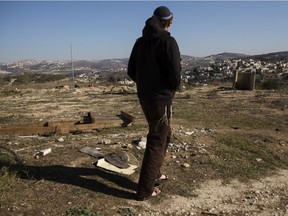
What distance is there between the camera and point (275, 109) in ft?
35.4

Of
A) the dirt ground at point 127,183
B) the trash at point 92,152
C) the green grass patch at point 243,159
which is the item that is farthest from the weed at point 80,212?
the green grass patch at point 243,159

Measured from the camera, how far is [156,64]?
3746 mm

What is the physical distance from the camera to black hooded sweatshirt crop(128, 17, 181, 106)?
365 cm

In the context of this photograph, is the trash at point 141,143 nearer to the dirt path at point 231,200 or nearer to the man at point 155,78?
the dirt path at point 231,200

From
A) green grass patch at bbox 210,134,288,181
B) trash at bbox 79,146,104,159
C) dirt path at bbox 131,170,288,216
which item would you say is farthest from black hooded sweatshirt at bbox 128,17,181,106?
green grass patch at bbox 210,134,288,181

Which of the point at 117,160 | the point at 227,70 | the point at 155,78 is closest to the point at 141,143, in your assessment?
the point at 117,160

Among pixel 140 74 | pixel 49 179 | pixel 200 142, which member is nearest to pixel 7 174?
pixel 49 179

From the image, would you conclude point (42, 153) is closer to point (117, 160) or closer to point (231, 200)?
point (117, 160)

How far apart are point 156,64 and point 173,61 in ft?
0.69

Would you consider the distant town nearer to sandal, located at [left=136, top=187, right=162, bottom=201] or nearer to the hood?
sandal, located at [left=136, top=187, right=162, bottom=201]

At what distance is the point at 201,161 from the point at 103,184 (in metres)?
1.77

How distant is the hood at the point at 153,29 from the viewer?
3680 mm

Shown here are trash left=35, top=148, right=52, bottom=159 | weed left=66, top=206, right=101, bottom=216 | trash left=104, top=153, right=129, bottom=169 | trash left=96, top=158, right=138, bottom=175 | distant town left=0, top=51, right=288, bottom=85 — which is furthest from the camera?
distant town left=0, top=51, right=288, bottom=85

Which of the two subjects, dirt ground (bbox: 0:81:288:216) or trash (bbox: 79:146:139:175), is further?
trash (bbox: 79:146:139:175)
